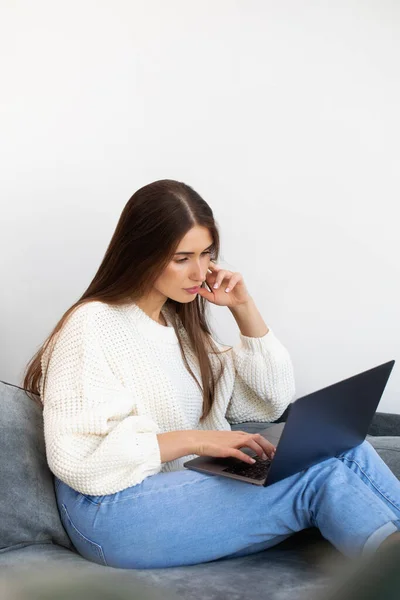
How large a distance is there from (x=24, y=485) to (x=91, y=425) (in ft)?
0.70

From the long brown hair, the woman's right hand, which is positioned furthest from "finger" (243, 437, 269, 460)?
the long brown hair

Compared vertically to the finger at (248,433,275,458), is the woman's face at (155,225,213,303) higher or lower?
higher

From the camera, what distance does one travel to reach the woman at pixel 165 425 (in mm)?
1461

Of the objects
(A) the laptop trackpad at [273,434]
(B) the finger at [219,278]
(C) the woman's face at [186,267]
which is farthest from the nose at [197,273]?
(A) the laptop trackpad at [273,434]

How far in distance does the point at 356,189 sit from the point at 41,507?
4.61 feet

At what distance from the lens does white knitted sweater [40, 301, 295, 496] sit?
1.51 meters

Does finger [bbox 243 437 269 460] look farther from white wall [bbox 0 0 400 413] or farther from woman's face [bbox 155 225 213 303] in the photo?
white wall [bbox 0 0 400 413]

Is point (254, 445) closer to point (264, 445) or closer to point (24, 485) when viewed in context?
point (264, 445)

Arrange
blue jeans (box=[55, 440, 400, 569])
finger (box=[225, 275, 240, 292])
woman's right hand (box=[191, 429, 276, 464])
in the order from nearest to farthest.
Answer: blue jeans (box=[55, 440, 400, 569]) → woman's right hand (box=[191, 429, 276, 464]) → finger (box=[225, 275, 240, 292])

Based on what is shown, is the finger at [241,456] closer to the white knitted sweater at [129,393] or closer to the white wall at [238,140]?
the white knitted sweater at [129,393]

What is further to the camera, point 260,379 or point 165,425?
point 260,379

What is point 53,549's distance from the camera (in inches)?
60.6

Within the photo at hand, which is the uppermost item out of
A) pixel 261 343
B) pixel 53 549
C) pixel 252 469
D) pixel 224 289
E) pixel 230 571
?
pixel 224 289

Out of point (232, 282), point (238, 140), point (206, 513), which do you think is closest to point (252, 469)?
point (206, 513)
